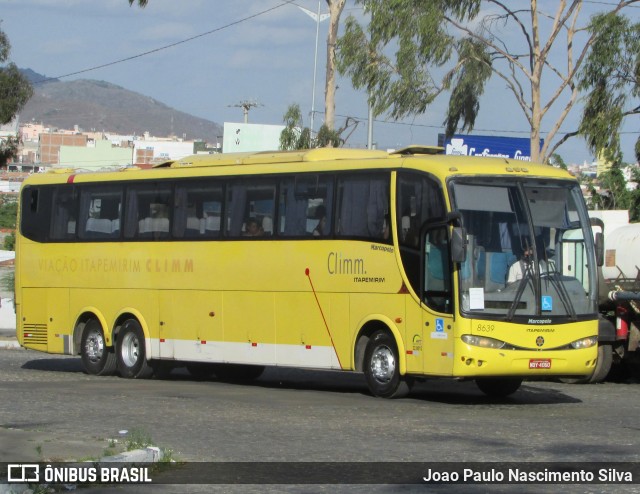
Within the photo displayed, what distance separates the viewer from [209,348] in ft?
71.3

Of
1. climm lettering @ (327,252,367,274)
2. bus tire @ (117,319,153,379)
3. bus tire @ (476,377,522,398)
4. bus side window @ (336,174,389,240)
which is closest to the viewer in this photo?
bus side window @ (336,174,389,240)

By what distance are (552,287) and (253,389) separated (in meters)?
5.55

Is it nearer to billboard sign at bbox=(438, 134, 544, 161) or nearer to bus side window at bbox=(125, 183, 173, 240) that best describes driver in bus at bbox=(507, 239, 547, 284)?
bus side window at bbox=(125, 183, 173, 240)

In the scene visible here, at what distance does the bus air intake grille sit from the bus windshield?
10.6 meters

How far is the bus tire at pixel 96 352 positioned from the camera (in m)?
23.6

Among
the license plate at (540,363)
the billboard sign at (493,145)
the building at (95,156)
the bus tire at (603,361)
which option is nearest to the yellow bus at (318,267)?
the license plate at (540,363)

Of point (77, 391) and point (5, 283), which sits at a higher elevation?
point (5, 283)

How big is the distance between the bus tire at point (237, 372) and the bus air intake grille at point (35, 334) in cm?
352

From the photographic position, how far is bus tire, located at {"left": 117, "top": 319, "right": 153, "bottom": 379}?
22969mm

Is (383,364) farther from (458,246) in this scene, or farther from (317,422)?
(317,422)

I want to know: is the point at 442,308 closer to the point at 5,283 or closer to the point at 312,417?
the point at 312,417

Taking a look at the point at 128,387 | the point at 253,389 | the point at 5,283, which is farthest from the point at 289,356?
the point at 5,283

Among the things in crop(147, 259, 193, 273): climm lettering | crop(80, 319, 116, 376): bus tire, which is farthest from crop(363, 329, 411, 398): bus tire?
crop(80, 319, 116, 376): bus tire

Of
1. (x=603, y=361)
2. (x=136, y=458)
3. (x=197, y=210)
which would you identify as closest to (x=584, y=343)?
(x=603, y=361)
